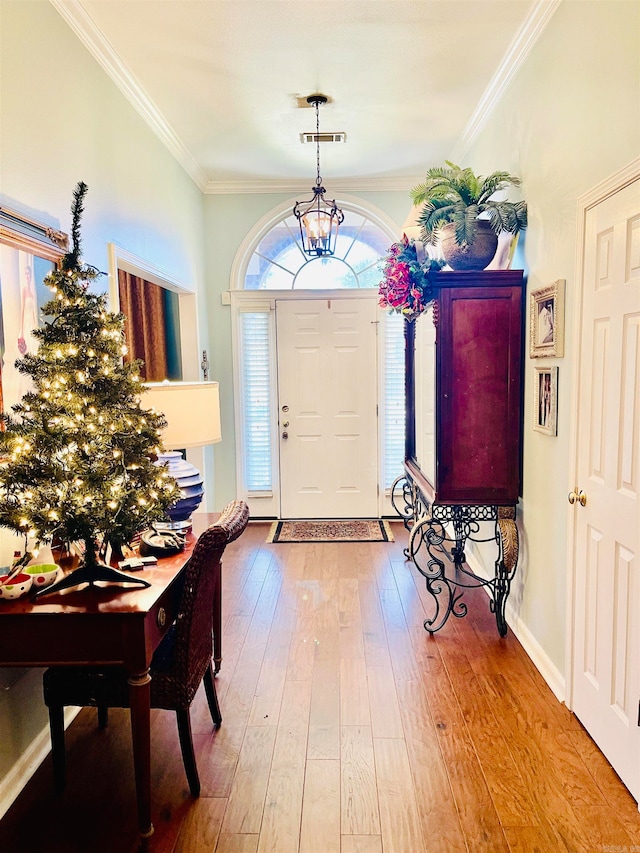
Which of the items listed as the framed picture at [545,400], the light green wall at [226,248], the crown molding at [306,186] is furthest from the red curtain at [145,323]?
the framed picture at [545,400]

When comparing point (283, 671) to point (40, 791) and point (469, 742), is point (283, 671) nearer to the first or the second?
point (469, 742)

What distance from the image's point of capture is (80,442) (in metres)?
1.65

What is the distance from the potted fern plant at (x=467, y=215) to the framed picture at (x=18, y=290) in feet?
5.82

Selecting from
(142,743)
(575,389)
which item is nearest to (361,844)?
(142,743)

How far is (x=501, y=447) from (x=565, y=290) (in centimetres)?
85

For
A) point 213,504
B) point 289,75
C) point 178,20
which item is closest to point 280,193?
point 289,75

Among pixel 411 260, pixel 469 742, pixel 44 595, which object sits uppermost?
pixel 411 260

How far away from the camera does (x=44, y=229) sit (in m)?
2.09

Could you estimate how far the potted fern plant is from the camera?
2.63 meters

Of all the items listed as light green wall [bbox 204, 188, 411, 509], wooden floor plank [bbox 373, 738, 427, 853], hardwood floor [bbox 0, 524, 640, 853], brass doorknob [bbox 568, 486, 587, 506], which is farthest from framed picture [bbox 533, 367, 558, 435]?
light green wall [bbox 204, 188, 411, 509]

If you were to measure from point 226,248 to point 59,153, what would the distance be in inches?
102

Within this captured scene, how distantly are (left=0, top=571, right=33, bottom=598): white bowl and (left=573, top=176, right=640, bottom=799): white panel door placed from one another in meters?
1.91

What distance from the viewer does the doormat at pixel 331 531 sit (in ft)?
14.7

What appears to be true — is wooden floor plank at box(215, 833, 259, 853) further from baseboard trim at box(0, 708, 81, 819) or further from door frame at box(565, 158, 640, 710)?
door frame at box(565, 158, 640, 710)
